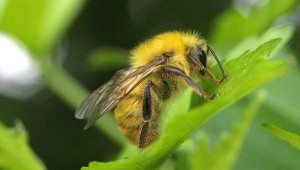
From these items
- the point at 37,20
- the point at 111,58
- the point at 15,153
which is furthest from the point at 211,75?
the point at 111,58

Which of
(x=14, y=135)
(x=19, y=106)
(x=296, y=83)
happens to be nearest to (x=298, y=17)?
(x=296, y=83)

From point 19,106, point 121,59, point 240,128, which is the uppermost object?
point 240,128

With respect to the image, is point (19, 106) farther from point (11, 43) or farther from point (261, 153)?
point (261, 153)

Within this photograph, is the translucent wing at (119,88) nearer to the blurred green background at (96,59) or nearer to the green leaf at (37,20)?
the blurred green background at (96,59)

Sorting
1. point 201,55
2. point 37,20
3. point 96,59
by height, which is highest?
point 37,20

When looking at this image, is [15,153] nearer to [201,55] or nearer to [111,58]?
[201,55]

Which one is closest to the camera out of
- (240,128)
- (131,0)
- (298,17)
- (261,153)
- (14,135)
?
(240,128)
